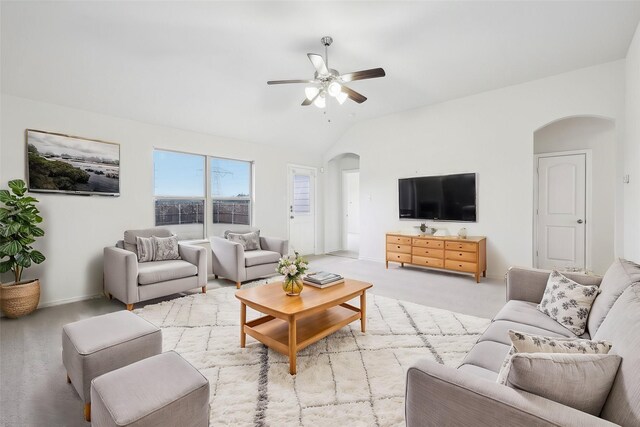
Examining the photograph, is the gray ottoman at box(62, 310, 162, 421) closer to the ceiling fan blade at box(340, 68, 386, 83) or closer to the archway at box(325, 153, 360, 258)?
the ceiling fan blade at box(340, 68, 386, 83)

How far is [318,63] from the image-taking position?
298cm

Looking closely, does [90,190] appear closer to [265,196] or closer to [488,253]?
[265,196]

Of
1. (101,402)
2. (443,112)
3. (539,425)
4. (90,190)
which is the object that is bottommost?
(101,402)

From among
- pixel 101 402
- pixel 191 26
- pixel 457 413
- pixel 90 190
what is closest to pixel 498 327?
pixel 457 413

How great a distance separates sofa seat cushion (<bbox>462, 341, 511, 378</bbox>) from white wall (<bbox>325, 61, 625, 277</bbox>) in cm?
357

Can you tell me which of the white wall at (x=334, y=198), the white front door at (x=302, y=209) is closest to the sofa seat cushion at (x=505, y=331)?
the white front door at (x=302, y=209)

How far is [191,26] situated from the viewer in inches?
121

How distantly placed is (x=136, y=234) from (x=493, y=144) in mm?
5496

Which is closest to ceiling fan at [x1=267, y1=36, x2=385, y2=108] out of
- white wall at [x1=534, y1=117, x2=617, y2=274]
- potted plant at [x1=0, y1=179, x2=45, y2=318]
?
potted plant at [x1=0, y1=179, x2=45, y2=318]

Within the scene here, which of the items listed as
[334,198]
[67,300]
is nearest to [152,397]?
[67,300]

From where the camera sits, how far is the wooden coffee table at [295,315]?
2.22m

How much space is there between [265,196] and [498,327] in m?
4.83

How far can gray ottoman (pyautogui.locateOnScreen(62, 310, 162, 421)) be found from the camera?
1.75 m

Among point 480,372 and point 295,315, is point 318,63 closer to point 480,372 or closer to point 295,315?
point 295,315
